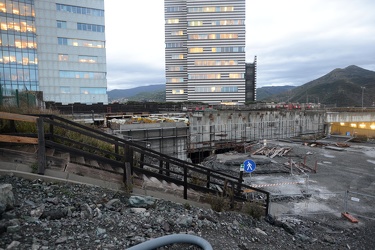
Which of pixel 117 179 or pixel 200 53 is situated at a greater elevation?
pixel 200 53

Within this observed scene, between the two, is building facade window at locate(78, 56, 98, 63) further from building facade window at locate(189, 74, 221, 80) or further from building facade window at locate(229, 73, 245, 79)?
building facade window at locate(229, 73, 245, 79)

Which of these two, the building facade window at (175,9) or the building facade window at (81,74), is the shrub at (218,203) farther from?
the building facade window at (175,9)

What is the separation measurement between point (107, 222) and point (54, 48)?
56282 millimetres

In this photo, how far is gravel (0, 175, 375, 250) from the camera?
3844mm

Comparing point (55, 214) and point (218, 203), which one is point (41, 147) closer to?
point (55, 214)

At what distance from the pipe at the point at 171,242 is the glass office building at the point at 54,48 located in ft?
175

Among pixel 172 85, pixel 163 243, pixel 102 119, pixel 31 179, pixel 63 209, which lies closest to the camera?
pixel 163 243

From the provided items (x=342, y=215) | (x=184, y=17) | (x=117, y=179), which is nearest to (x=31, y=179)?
(x=117, y=179)

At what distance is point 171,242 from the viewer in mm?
4164

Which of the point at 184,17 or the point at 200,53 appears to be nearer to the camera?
the point at 200,53

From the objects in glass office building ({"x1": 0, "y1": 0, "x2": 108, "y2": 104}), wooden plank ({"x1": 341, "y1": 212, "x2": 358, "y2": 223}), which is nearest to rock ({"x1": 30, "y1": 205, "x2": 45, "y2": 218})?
wooden plank ({"x1": 341, "y1": 212, "x2": 358, "y2": 223})

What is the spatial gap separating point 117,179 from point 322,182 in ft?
44.6

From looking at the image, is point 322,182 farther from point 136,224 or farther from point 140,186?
point 136,224

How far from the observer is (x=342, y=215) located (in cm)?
1006
